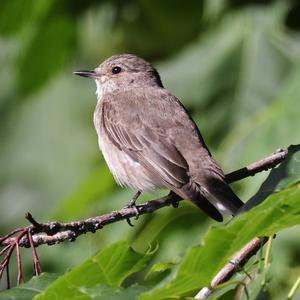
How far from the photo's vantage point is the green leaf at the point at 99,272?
7.77 feet

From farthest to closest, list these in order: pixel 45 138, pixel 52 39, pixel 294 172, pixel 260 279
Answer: pixel 45 138
pixel 52 39
pixel 294 172
pixel 260 279

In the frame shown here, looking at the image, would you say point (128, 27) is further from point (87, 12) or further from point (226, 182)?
point (226, 182)

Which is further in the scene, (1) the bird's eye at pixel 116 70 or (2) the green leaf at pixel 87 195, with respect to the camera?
(1) the bird's eye at pixel 116 70

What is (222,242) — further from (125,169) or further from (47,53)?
(47,53)

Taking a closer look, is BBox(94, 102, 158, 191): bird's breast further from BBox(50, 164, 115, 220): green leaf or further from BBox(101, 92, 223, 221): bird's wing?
BBox(50, 164, 115, 220): green leaf

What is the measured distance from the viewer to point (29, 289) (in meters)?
2.60

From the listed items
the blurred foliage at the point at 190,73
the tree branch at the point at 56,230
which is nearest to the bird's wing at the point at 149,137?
the blurred foliage at the point at 190,73

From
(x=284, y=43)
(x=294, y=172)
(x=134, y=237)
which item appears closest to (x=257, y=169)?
(x=294, y=172)

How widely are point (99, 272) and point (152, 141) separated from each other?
3213 millimetres

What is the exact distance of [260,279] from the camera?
2.67 m

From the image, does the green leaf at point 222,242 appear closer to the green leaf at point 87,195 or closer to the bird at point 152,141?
the bird at point 152,141

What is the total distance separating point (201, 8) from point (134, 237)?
5.59ft

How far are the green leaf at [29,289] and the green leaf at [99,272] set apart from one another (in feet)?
0.53

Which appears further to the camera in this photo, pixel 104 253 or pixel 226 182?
pixel 226 182
